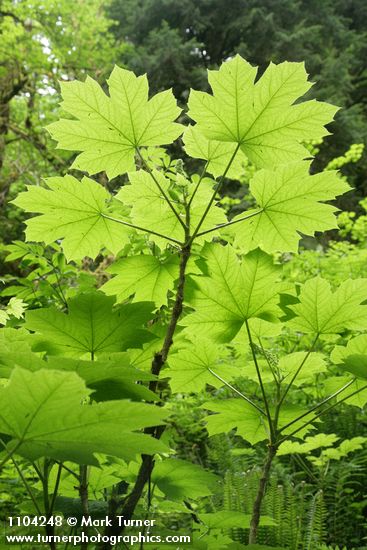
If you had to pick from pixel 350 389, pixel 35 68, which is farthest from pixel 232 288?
pixel 35 68

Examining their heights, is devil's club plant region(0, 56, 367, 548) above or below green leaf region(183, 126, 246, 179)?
below

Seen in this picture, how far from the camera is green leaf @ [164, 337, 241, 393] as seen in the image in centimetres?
99

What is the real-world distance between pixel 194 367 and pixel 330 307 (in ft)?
0.99

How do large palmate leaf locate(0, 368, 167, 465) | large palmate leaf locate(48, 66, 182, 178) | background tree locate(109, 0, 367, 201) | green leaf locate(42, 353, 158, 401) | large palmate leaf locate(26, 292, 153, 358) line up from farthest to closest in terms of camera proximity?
background tree locate(109, 0, 367, 201) → large palmate leaf locate(48, 66, 182, 178) → large palmate leaf locate(26, 292, 153, 358) → green leaf locate(42, 353, 158, 401) → large palmate leaf locate(0, 368, 167, 465)

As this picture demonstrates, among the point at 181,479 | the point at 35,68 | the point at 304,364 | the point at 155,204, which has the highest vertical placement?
the point at 35,68

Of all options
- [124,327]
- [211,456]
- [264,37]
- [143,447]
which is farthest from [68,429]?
[264,37]

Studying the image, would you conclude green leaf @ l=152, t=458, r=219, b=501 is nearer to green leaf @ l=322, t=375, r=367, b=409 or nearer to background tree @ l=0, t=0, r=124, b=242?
green leaf @ l=322, t=375, r=367, b=409

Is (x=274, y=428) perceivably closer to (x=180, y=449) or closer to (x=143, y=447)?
(x=143, y=447)

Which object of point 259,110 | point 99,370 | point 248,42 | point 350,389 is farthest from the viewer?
point 248,42

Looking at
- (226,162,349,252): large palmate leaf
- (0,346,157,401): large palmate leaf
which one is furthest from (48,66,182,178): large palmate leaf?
(0,346,157,401): large palmate leaf

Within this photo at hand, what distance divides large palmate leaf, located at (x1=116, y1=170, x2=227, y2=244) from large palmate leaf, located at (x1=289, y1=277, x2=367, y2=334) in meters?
0.24

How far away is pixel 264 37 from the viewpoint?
12.5 meters

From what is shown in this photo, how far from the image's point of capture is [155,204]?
96 centimetres

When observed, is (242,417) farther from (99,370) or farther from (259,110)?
(259,110)
